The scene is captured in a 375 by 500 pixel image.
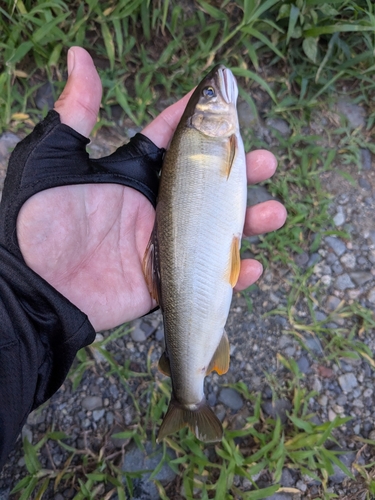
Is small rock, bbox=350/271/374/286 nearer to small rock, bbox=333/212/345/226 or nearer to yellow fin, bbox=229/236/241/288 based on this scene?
small rock, bbox=333/212/345/226

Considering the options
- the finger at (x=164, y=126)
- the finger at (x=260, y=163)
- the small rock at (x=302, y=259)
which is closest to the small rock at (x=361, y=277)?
the small rock at (x=302, y=259)

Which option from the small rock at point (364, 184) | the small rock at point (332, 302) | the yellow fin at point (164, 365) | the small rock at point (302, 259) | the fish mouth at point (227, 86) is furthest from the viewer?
the small rock at point (364, 184)

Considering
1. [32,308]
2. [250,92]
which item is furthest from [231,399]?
[250,92]

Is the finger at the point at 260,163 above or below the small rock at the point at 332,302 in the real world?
above

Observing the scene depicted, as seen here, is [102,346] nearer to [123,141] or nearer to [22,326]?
[22,326]

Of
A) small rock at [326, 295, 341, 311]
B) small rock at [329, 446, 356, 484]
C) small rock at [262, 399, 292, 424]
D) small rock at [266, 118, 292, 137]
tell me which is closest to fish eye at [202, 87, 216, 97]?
small rock at [266, 118, 292, 137]

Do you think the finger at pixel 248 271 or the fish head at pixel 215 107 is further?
the finger at pixel 248 271

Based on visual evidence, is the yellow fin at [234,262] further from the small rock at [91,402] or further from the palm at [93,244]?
the small rock at [91,402]

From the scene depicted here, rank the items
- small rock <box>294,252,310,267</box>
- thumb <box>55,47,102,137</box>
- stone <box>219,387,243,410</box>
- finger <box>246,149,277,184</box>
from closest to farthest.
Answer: thumb <box>55,47,102,137</box>, finger <box>246,149,277,184</box>, stone <box>219,387,243,410</box>, small rock <box>294,252,310,267</box>
